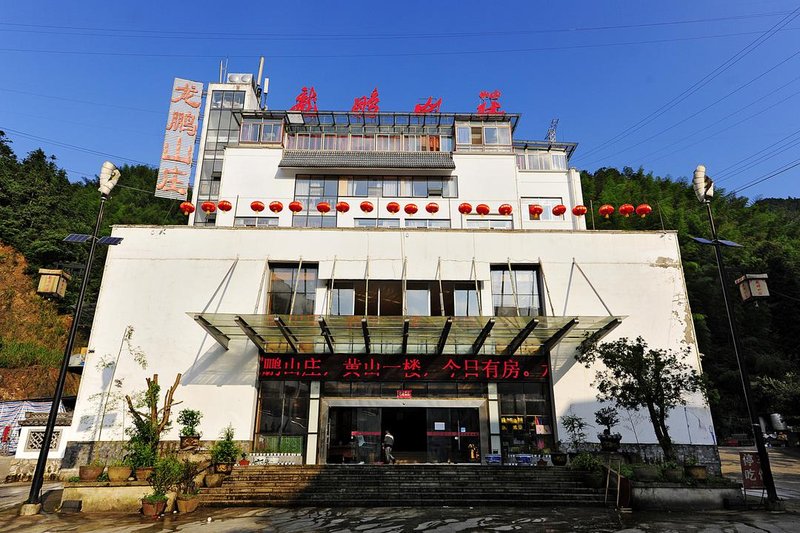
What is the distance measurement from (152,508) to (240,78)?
3855cm

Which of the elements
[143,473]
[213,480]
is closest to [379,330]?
[213,480]

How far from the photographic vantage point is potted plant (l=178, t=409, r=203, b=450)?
14.0 m

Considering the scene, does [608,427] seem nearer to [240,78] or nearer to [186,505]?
[186,505]

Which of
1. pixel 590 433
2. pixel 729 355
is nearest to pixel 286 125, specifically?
pixel 590 433

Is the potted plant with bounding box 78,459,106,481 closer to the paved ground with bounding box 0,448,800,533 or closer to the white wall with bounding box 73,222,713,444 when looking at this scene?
the paved ground with bounding box 0,448,800,533

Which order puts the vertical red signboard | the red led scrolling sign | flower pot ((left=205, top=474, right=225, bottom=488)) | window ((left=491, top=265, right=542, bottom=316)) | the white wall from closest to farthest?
the vertical red signboard → flower pot ((left=205, top=474, right=225, bottom=488)) → the white wall → the red led scrolling sign → window ((left=491, top=265, right=542, bottom=316))

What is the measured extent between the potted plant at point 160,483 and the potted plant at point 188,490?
0.28 m

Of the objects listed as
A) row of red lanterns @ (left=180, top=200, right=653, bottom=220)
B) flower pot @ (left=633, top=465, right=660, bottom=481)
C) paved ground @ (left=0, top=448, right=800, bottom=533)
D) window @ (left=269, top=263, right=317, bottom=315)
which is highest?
row of red lanterns @ (left=180, top=200, right=653, bottom=220)

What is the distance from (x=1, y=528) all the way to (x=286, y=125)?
2437 cm

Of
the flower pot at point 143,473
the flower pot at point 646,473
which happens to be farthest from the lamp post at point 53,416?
the flower pot at point 646,473

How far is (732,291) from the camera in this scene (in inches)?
1649

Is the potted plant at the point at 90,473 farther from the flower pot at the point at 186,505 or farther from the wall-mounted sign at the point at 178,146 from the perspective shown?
the wall-mounted sign at the point at 178,146

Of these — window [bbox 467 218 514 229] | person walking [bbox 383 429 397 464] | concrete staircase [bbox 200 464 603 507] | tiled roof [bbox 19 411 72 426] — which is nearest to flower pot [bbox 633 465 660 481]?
concrete staircase [bbox 200 464 603 507]

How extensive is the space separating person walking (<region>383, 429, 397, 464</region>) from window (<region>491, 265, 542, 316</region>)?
17.8 ft
